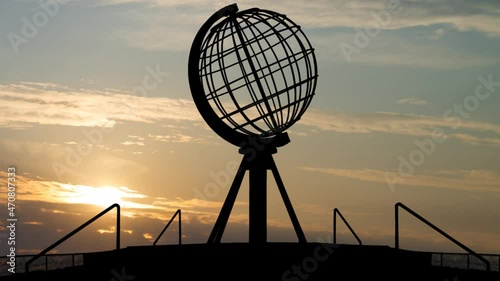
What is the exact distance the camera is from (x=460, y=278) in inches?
771

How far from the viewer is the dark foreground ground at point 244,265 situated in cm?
1895

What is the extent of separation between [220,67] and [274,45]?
1.40 metres

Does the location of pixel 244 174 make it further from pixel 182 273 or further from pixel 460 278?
pixel 460 278

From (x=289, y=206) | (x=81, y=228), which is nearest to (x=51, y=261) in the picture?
(x=81, y=228)

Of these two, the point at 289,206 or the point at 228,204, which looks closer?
the point at 228,204

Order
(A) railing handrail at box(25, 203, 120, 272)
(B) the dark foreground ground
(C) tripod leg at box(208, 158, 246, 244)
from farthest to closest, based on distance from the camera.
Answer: (C) tripod leg at box(208, 158, 246, 244) < (B) the dark foreground ground < (A) railing handrail at box(25, 203, 120, 272)

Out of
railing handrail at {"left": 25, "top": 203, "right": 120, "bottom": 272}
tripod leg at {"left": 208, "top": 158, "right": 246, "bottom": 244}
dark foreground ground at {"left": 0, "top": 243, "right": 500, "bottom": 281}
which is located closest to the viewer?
railing handrail at {"left": 25, "top": 203, "right": 120, "bottom": 272}

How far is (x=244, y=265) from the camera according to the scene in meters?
19.1

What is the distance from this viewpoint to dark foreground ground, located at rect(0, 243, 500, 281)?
18953 mm

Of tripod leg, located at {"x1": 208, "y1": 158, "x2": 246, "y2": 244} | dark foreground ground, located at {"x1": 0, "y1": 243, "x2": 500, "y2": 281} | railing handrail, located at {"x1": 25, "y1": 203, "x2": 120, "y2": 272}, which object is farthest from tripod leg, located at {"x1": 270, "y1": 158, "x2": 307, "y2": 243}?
railing handrail, located at {"x1": 25, "y1": 203, "x2": 120, "y2": 272}

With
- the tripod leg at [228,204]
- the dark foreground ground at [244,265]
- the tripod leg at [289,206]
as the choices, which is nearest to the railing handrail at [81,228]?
the dark foreground ground at [244,265]

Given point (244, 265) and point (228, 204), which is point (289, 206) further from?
point (244, 265)

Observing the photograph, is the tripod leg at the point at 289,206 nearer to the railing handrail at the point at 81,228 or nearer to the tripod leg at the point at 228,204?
the tripod leg at the point at 228,204

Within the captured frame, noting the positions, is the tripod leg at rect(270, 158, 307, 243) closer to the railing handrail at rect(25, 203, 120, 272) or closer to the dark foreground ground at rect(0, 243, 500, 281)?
the dark foreground ground at rect(0, 243, 500, 281)
